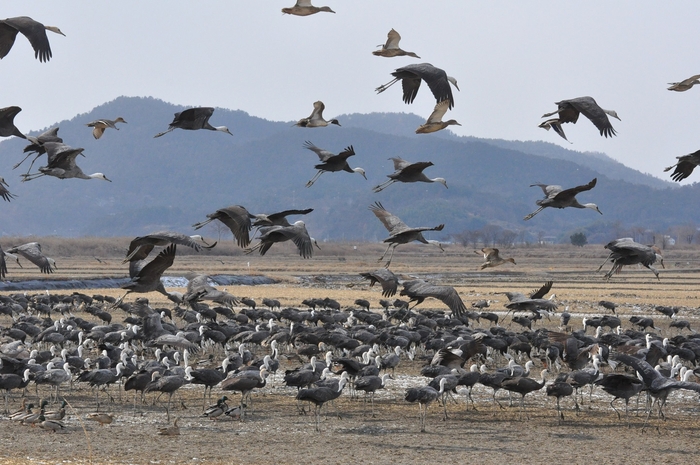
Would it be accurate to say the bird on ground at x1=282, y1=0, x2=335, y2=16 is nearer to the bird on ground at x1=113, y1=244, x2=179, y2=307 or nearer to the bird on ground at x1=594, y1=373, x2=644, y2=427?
the bird on ground at x1=113, y1=244, x2=179, y2=307

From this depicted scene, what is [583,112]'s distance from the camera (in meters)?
10.5

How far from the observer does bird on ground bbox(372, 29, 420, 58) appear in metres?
11.4

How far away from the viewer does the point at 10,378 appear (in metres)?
15.0

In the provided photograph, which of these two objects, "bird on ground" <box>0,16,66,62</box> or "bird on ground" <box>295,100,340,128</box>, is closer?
"bird on ground" <box>0,16,66,62</box>

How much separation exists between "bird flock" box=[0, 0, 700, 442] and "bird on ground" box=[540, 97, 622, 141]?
0.02 metres

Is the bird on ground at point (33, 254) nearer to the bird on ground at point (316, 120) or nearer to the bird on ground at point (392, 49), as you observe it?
the bird on ground at point (316, 120)

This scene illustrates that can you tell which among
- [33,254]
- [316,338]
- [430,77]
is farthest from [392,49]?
[316,338]

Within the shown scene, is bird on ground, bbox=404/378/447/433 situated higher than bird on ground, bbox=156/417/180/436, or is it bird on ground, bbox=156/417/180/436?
bird on ground, bbox=404/378/447/433

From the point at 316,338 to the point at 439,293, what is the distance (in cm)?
688

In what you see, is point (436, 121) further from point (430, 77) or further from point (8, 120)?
point (8, 120)

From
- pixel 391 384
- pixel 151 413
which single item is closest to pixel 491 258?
pixel 391 384

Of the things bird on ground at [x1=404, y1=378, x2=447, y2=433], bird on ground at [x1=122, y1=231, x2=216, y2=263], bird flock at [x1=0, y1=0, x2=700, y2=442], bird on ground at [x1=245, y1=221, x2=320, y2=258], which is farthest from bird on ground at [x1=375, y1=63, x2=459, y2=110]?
bird on ground at [x1=404, y1=378, x2=447, y2=433]

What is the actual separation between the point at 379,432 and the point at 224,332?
30.5ft

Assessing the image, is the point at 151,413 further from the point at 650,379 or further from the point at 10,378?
the point at 650,379
